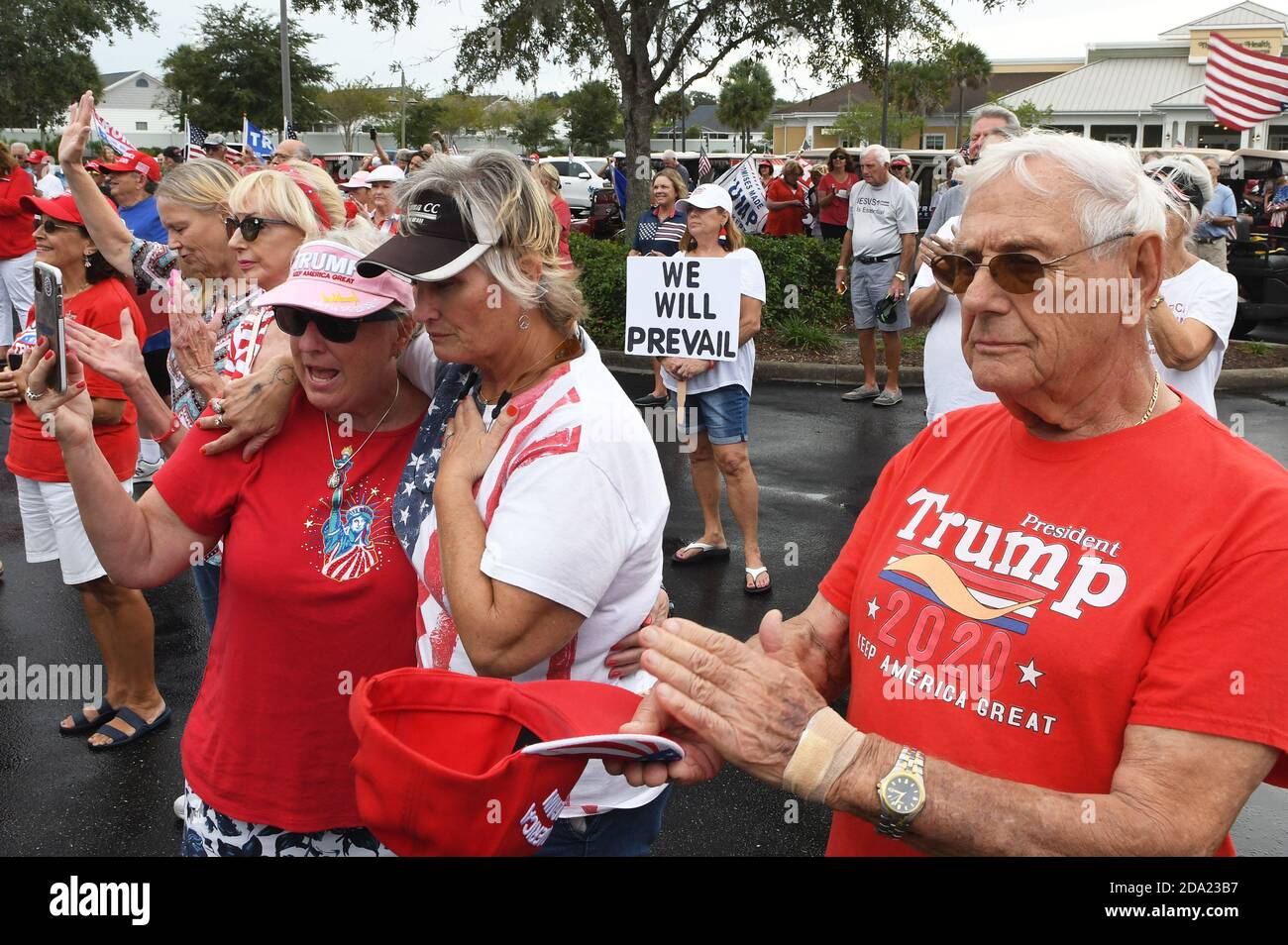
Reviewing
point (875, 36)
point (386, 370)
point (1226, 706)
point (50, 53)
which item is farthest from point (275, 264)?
point (50, 53)

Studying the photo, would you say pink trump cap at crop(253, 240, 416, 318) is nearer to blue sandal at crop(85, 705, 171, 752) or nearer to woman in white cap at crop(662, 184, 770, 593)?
blue sandal at crop(85, 705, 171, 752)

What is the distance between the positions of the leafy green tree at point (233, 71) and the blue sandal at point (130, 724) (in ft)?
139

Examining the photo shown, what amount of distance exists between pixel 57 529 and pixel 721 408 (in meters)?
3.47

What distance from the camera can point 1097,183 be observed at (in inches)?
70.6

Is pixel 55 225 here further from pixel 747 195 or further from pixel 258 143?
pixel 258 143

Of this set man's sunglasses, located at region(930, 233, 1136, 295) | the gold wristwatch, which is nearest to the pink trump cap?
man's sunglasses, located at region(930, 233, 1136, 295)

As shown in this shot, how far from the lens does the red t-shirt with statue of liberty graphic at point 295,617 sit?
94.7 inches

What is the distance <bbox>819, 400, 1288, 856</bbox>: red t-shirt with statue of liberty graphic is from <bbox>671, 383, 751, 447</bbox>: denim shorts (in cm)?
450

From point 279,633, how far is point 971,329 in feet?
5.07

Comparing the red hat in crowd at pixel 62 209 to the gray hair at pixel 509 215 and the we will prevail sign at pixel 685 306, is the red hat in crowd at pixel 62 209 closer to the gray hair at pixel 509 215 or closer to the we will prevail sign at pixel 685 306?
the we will prevail sign at pixel 685 306

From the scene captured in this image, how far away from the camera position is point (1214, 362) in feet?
14.7

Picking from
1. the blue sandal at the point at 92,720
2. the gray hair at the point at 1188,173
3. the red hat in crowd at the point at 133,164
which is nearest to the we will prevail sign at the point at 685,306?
the gray hair at the point at 1188,173

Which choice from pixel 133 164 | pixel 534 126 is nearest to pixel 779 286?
pixel 133 164

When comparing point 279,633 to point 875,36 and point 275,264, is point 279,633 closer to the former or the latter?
point 275,264
